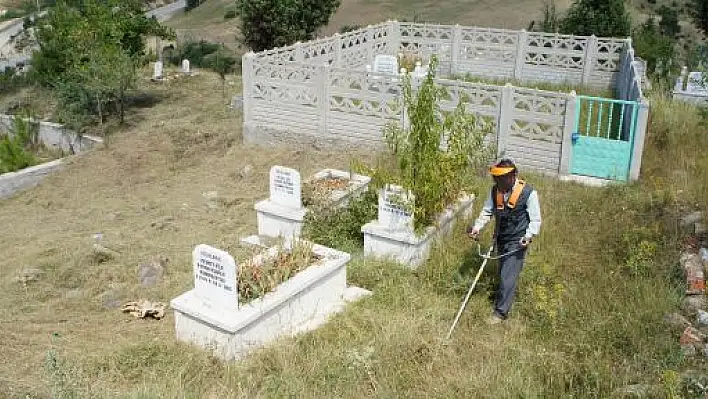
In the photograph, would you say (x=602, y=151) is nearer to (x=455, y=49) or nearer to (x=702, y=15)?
(x=455, y=49)

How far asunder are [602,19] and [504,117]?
10826mm

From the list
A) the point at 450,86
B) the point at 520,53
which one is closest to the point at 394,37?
the point at 520,53

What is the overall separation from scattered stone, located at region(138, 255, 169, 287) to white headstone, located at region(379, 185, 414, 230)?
2.58m

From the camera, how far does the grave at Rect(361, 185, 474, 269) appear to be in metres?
7.76

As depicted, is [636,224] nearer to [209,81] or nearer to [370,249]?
[370,249]

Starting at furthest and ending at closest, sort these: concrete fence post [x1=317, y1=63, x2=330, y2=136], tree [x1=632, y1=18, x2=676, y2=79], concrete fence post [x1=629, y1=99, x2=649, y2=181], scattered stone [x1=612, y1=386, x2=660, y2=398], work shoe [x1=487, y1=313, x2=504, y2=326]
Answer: tree [x1=632, y1=18, x2=676, y2=79], concrete fence post [x1=317, y1=63, x2=330, y2=136], concrete fence post [x1=629, y1=99, x2=649, y2=181], work shoe [x1=487, y1=313, x2=504, y2=326], scattered stone [x1=612, y1=386, x2=660, y2=398]

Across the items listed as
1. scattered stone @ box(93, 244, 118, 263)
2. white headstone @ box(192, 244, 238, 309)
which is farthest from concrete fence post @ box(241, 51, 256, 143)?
white headstone @ box(192, 244, 238, 309)

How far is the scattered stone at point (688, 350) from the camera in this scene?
5.46 metres

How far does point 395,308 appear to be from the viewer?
6.82 metres

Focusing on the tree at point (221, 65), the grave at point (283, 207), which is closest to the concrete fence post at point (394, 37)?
the tree at point (221, 65)

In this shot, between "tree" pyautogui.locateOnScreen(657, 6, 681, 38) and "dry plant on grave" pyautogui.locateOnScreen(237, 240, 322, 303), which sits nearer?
"dry plant on grave" pyautogui.locateOnScreen(237, 240, 322, 303)

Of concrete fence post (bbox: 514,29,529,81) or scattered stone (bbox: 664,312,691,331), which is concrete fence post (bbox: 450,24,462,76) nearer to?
concrete fence post (bbox: 514,29,529,81)

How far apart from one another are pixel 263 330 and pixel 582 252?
12.1ft

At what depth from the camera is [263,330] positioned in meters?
6.30
